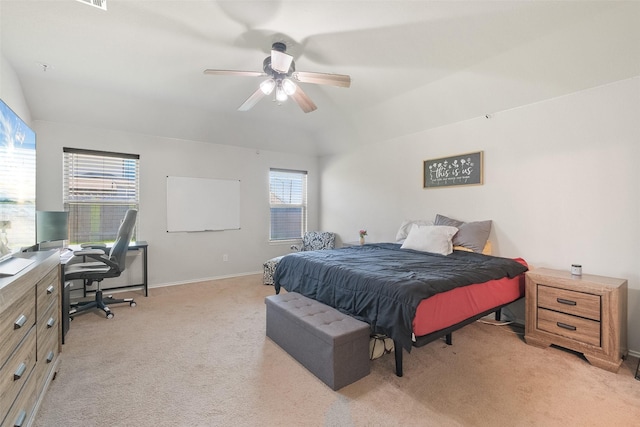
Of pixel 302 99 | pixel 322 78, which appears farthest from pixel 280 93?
pixel 322 78

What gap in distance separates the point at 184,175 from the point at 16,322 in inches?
139

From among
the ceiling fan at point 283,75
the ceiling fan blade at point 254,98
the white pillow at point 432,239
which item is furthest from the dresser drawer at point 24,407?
the white pillow at point 432,239

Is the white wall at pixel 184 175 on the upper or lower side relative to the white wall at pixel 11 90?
lower

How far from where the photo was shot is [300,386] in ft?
6.44

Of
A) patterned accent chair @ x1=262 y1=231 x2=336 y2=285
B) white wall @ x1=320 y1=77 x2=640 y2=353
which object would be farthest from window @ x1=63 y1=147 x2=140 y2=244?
white wall @ x1=320 y1=77 x2=640 y2=353

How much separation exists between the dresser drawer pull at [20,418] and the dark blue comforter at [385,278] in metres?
1.92

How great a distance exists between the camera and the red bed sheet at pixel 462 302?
1.95 m

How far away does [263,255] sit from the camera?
17.7 ft

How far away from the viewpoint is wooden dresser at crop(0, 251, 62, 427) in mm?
1199

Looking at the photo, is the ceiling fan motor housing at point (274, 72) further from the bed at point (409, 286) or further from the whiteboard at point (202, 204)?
the whiteboard at point (202, 204)

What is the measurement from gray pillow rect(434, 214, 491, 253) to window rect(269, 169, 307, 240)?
3.22m

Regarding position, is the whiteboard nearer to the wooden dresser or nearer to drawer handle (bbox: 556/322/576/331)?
the wooden dresser

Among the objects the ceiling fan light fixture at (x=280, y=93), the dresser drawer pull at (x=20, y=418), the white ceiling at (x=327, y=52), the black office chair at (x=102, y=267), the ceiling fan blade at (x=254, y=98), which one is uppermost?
the white ceiling at (x=327, y=52)

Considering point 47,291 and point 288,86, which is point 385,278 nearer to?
point 288,86
